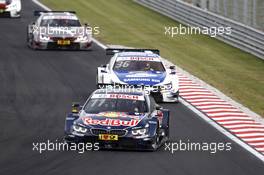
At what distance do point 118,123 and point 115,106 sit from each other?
1.02 meters

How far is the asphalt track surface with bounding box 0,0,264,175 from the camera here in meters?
17.5

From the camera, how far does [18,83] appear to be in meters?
28.4

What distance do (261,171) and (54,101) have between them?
28.8ft

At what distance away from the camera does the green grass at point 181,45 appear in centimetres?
3072

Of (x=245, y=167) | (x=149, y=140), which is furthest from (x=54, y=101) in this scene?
(x=245, y=167)

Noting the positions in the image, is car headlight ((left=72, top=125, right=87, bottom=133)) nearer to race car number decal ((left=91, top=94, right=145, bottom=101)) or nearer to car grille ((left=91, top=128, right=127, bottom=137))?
car grille ((left=91, top=128, right=127, bottom=137))

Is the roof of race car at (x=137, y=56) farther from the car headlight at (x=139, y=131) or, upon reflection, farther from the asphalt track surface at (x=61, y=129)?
the car headlight at (x=139, y=131)

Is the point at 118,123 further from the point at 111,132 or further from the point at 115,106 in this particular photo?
the point at 115,106

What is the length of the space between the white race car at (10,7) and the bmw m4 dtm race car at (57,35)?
30.2 ft

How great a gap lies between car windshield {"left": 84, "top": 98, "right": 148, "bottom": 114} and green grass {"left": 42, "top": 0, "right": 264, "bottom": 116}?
256 inches

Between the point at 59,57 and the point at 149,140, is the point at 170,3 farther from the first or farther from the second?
the point at 149,140

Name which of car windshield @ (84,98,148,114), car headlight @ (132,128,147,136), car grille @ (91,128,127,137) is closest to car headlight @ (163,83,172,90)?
car windshield @ (84,98,148,114)

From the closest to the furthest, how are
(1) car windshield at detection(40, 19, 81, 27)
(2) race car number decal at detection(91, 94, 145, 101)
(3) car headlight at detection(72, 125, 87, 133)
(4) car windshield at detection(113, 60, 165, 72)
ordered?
(3) car headlight at detection(72, 125, 87, 133) < (2) race car number decal at detection(91, 94, 145, 101) < (4) car windshield at detection(113, 60, 165, 72) < (1) car windshield at detection(40, 19, 81, 27)

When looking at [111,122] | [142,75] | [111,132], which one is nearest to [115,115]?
[111,122]
